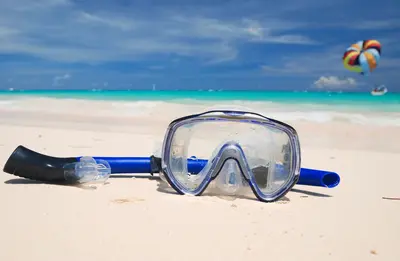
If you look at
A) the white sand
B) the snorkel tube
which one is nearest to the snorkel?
the snorkel tube

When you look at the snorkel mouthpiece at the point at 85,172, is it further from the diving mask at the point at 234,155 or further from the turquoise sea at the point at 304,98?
the turquoise sea at the point at 304,98

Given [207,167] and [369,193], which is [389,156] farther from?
[207,167]

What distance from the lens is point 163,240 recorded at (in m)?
2.14

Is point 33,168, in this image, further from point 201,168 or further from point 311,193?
point 311,193

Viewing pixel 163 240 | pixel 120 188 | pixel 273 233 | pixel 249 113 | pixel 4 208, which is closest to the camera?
pixel 163 240

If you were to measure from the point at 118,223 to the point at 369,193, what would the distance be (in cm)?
205

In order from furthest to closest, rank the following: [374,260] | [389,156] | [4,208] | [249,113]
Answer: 1. [389,156]
2. [249,113]
3. [4,208]
4. [374,260]

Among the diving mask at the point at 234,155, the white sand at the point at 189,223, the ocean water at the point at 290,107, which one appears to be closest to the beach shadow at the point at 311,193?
the white sand at the point at 189,223

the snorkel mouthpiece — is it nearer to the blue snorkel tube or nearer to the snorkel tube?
the snorkel tube

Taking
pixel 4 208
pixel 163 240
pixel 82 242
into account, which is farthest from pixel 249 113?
pixel 4 208

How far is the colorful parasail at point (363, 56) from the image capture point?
18.1m

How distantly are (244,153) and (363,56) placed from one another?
17.1m

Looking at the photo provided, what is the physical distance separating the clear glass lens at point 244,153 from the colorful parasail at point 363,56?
53.5 ft

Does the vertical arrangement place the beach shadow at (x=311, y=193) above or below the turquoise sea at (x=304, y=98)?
below
